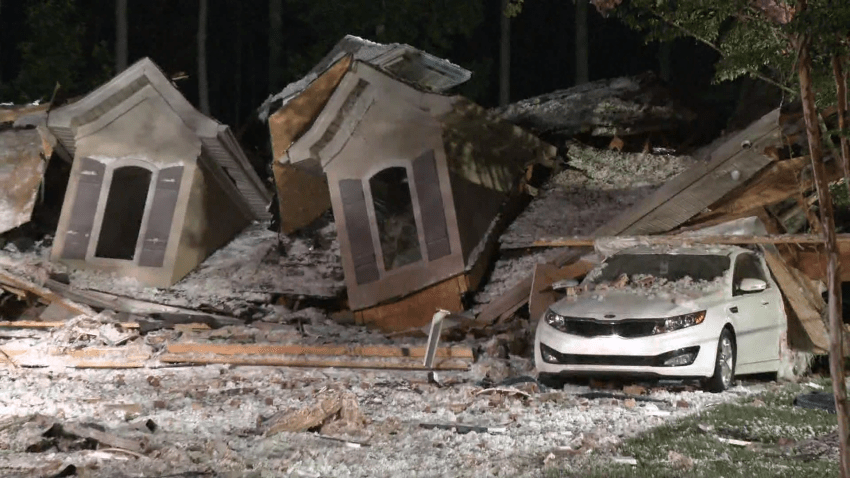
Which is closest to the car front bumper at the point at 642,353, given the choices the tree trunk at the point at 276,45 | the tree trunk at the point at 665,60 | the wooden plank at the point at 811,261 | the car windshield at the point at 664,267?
the car windshield at the point at 664,267

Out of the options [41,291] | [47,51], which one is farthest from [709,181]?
[47,51]

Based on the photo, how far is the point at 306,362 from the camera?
13234 millimetres

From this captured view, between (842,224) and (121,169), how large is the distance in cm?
1421

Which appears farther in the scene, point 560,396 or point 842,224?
point 842,224

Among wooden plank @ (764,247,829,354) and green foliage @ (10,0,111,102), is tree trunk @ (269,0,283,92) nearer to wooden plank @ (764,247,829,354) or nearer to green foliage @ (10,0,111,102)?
green foliage @ (10,0,111,102)

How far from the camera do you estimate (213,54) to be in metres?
49.8

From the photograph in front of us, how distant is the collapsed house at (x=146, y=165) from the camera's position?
20.4m

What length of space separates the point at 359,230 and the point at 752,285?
912 cm

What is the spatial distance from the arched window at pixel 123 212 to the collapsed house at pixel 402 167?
5.03 meters

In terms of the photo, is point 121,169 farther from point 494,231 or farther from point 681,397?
point 681,397

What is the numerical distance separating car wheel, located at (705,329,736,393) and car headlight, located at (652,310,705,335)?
0.32m

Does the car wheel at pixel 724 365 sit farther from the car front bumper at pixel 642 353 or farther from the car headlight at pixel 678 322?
the car headlight at pixel 678 322

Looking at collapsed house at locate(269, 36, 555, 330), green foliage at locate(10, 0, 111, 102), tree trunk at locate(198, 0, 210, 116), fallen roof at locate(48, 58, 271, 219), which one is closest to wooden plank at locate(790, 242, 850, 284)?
collapsed house at locate(269, 36, 555, 330)

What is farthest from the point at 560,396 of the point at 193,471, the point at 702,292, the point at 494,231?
the point at 494,231
